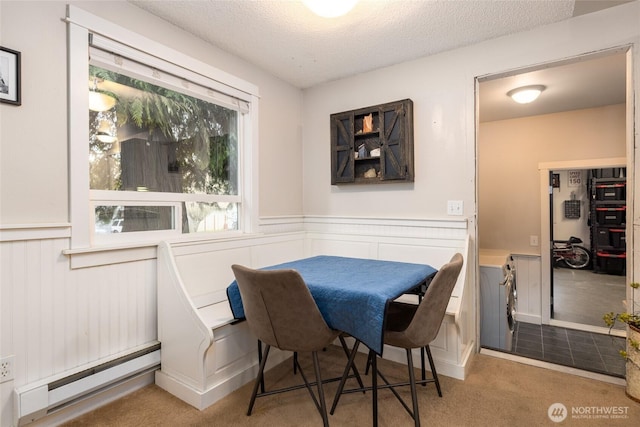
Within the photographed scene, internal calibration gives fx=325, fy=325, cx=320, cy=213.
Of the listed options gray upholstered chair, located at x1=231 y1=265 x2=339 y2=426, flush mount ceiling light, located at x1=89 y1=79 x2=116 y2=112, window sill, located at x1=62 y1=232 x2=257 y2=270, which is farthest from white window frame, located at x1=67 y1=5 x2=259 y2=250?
gray upholstered chair, located at x1=231 y1=265 x2=339 y2=426

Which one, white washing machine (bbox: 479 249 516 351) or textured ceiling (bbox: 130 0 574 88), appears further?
white washing machine (bbox: 479 249 516 351)

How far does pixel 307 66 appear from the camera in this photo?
2.90 metres

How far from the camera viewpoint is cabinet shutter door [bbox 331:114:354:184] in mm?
3045

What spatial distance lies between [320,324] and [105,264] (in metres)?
1.32

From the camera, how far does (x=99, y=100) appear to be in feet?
6.48

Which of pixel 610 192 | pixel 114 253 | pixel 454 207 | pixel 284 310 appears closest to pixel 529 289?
pixel 454 207

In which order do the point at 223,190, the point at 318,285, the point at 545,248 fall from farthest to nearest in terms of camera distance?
the point at 545,248
the point at 223,190
the point at 318,285

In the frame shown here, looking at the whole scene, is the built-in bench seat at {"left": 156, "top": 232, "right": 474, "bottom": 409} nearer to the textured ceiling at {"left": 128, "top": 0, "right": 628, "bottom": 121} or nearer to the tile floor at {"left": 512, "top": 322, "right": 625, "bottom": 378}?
the tile floor at {"left": 512, "top": 322, "right": 625, "bottom": 378}

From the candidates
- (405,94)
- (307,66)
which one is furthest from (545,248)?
(307,66)

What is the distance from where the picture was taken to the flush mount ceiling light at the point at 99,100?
1938 mm

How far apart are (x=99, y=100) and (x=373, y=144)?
2.08 metres

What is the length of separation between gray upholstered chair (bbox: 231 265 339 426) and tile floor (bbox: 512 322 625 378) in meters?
2.34

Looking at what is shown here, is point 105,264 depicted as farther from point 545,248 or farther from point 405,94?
point 545,248

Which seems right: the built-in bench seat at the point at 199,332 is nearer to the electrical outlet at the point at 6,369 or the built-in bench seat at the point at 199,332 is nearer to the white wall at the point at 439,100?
the electrical outlet at the point at 6,369
